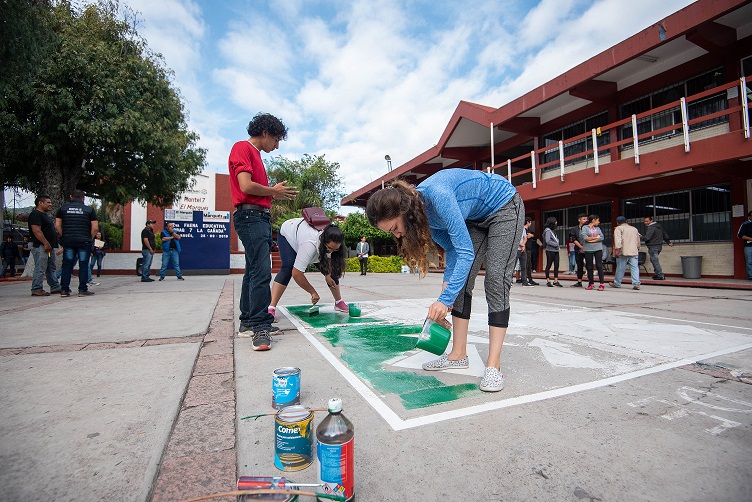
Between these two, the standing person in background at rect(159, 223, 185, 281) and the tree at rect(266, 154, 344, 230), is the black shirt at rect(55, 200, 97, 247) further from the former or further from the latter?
the tree at rect(266, 154, 344, 230)

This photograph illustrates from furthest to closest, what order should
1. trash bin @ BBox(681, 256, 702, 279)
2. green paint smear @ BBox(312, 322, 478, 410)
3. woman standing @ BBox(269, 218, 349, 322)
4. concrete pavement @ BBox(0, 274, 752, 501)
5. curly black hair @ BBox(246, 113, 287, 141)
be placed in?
trash bin @ BBox(681, 256, 702, 279)
woman standing @ BBox(269, 218, 349, 322)
curly black hair @ BBox(246, 113, 287, 141)
green paint smear @ BBox(312, 322, 478, 410)
concrete pavement @ BBox(0, 274, 752, 501)

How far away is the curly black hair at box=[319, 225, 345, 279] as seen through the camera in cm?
396

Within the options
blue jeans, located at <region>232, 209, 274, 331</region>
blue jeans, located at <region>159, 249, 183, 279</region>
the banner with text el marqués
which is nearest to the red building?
blue jeans, located at <region>232, 209, 274, 331</region>

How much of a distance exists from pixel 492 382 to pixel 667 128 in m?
11.0

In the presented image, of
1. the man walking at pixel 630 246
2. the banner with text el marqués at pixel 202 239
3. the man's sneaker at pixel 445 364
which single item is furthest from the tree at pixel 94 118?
the man walking at pixel 630 246

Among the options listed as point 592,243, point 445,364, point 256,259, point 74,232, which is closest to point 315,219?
point 256,259

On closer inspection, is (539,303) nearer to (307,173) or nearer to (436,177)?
(436,177)

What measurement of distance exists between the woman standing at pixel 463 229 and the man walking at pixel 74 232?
22.1 ft

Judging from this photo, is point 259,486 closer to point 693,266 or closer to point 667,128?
point 667,128

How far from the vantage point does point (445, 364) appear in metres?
2.39

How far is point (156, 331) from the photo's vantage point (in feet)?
11.2

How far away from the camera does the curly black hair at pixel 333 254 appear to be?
3957 mm

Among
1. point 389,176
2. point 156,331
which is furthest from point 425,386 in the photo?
point 389,176

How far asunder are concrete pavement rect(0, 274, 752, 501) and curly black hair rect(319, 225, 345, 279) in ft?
3.42
